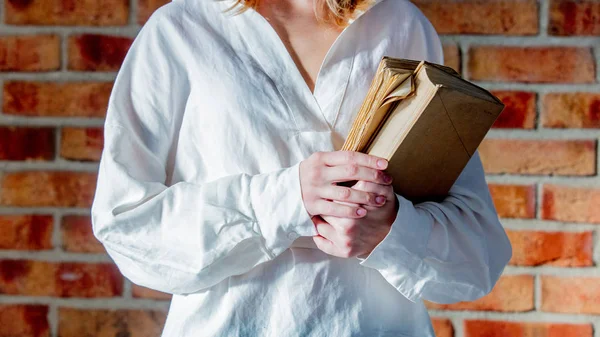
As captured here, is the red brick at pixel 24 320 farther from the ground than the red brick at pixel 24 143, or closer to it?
closer to it

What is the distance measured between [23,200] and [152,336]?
0.29m

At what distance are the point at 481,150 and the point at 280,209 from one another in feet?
1.70

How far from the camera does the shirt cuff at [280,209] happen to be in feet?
2.18

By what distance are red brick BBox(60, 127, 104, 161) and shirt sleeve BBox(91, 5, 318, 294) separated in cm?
36

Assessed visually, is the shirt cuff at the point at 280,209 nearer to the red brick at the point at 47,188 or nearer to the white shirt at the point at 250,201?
the white shirt at the point at 250,201

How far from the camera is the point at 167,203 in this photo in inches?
28.0

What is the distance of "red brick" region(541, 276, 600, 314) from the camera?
3.56 feet

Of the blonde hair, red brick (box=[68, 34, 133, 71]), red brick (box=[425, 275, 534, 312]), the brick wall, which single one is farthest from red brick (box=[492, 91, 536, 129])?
red brick (box=[68, 34, 133, 71])

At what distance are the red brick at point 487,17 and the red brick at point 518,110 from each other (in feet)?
0.31

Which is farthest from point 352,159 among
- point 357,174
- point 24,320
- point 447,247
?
point 24,320

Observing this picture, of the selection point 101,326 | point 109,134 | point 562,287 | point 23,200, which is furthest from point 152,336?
point 562,287

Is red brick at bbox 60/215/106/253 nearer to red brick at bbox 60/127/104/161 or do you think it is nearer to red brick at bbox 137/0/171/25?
red brick at bbox 60/127/104/161

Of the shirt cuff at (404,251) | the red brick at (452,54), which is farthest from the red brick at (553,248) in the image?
the shirt cuff at (404,251)

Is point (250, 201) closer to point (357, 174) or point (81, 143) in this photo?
point (357, 174)
